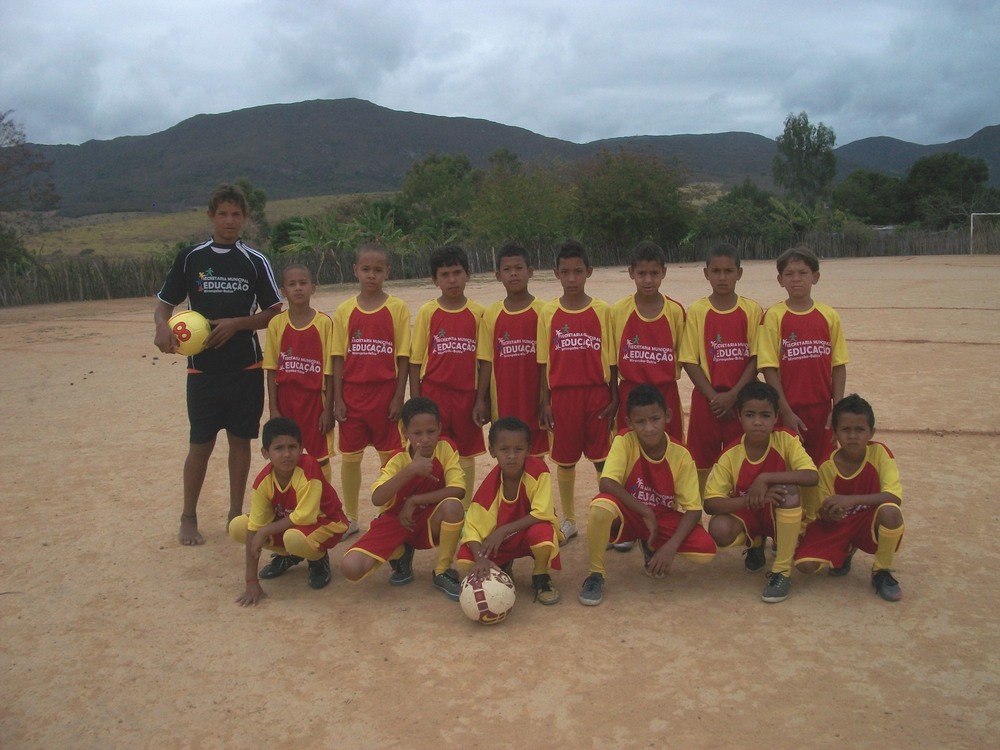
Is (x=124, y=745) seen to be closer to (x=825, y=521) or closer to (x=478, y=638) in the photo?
(x=478, y=638)

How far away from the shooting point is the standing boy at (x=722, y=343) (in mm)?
4340

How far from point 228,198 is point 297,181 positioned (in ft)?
394

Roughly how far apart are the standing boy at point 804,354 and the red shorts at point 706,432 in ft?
1.09

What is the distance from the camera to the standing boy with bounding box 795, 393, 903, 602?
3.68 metres

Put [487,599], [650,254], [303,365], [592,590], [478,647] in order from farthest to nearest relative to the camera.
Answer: [303,365], [650,254], [592,590], [487,599], [478,647]

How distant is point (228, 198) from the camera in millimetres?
4500

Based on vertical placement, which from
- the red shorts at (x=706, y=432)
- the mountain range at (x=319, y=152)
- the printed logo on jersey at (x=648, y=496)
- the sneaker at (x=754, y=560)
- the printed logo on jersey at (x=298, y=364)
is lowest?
the sneaker at (x=754, y=560)

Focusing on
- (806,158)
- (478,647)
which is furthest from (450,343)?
(806,158)

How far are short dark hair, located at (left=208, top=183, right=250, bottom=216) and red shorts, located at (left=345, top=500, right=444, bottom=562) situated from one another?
79.0 inches

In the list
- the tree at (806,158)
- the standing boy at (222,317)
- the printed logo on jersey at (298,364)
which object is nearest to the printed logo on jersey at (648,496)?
the printed logo on jersey at (298,364)

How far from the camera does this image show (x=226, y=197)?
450 cm

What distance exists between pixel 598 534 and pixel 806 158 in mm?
81623

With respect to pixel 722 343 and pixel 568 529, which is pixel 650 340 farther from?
pixel 568 529

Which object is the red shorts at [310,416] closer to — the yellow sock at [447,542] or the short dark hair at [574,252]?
the yellow sock at [447,542]
